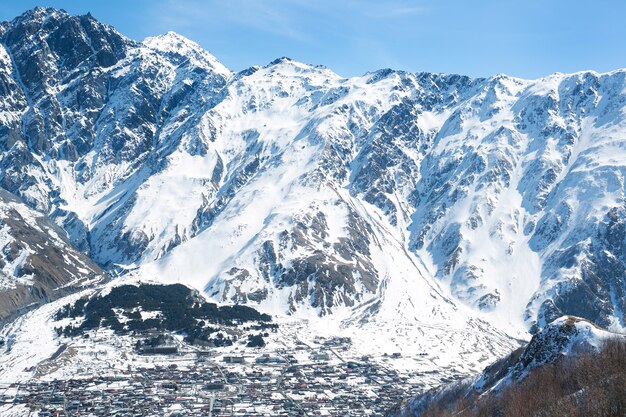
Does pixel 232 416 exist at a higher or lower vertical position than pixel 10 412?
lower

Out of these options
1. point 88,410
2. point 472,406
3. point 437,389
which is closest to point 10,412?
point 88,410

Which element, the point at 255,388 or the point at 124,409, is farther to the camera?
the point at 255,388

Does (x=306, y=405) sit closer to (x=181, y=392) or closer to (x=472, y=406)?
(x=181, y=392)

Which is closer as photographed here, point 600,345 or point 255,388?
point 600,345

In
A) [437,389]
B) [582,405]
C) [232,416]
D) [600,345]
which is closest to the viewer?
[582,405]

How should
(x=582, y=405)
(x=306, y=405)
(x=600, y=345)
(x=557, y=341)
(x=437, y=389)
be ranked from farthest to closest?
(x=306, y=405), (x=437, y=389), (x=557, y=341), (x=600, y=345), (x=582, y=405)

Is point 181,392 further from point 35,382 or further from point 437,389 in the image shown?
point 437,389

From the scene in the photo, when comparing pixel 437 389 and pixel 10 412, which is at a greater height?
pixel 10 412

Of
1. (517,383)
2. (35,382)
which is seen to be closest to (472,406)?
(517,383)

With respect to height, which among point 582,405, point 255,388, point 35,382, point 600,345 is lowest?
point 582,405
